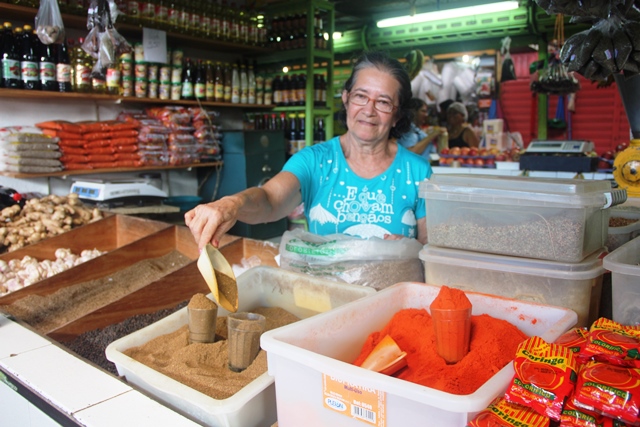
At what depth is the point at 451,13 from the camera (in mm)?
4816

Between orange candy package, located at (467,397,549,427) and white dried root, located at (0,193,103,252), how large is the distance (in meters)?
2.36

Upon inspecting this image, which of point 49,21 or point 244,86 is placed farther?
point 244,86

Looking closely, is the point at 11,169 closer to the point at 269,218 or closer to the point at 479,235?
the point at 269,218

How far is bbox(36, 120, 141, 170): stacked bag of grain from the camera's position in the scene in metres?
3.14

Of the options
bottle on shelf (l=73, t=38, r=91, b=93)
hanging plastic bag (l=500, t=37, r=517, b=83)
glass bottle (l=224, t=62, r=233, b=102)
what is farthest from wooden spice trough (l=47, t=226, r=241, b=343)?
hanging plastic bag (l=500, t=37, r=517, b=83)

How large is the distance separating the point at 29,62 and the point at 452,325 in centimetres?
305

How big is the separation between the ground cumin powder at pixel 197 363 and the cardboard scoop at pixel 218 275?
0.10 metres

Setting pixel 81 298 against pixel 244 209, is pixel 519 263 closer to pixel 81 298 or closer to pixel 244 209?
pixel 244 209

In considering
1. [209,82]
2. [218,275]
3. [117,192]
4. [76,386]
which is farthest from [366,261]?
[209,82]

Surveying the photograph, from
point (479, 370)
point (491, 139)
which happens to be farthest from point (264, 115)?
point (479, 370)

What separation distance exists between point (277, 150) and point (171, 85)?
3.39 ft

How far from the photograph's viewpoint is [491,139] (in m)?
5.05

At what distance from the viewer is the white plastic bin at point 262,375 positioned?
84cm

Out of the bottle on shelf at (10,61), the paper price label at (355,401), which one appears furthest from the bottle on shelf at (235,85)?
the paper price label at (355,401)
